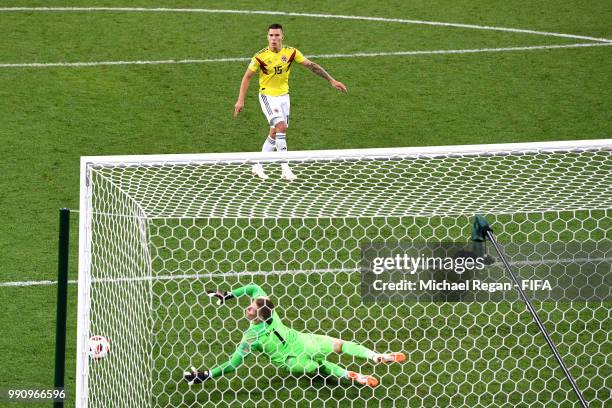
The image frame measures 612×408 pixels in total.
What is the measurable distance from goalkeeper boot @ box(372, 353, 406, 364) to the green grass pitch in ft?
0.86

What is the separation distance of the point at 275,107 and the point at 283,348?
3.98 meters

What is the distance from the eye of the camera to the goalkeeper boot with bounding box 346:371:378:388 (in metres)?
9.07

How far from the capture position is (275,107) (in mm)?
12562

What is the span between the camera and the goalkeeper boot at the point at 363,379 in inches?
357

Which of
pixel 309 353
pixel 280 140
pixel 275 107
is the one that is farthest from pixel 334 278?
pixel 275 107

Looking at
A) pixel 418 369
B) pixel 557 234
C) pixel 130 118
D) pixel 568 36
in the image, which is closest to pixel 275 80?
pixel 130 118

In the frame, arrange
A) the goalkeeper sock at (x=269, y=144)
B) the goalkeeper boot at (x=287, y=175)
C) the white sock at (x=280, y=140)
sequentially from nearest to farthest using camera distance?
1. the goalkeeper boot at (x=287, y=175)
2. the white sock at (x=280, y=140)
3. the goalkeeper sock at (x=269, y=144)

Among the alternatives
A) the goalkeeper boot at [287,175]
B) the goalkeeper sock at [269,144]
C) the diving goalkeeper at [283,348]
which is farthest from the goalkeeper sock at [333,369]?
the goalkeeper sock at [269,144]

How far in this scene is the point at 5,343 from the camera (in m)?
9.82

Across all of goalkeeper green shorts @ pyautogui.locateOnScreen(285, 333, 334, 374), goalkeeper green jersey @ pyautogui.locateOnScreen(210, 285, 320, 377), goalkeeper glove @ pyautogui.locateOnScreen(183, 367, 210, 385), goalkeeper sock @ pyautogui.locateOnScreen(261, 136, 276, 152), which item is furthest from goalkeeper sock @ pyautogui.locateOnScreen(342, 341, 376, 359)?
goalkeeper sock @ pyautogui.locateOnScreen(261, 136, 276, 152)

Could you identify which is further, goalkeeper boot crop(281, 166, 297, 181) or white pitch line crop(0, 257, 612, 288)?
goalkeeper boot crop(281, 166, 297, 181)

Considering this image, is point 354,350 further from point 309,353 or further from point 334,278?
point 334,278

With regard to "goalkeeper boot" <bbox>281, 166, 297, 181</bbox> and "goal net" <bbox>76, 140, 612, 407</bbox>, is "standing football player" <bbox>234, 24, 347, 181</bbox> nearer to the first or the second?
"goal net" <bbox>76, 140, 612, 407</bbox>

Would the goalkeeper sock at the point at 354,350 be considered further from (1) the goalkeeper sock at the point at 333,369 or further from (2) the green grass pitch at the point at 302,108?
(2) the green grass pitch at the point at 302,108
